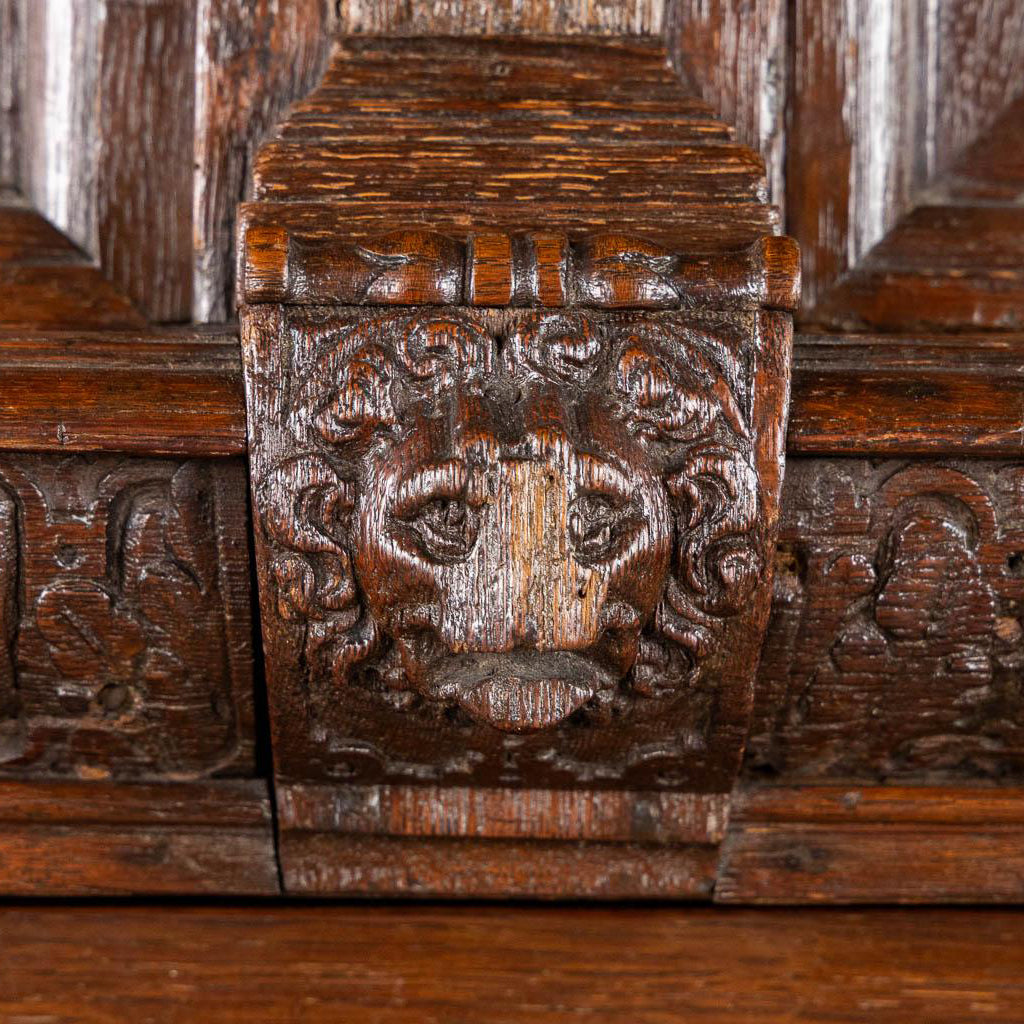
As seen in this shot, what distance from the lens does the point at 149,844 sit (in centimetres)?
66

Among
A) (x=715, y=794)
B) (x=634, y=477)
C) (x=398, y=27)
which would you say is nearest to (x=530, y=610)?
(x=634, y=477)

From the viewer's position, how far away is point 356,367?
0.54 m

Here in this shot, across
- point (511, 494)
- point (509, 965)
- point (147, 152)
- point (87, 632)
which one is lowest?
point (509, 965)

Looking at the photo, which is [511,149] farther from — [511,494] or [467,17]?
[511,494]

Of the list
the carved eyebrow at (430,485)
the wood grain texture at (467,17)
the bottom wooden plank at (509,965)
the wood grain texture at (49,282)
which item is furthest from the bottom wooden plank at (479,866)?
the wood grain texture at (467,17)

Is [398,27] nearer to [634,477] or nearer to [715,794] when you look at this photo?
[634,477]

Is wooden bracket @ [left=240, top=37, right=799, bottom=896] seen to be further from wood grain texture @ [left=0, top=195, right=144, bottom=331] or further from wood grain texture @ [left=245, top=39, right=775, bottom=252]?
wood grain texture @ [left=0, top=195, right=144, bottom=331]

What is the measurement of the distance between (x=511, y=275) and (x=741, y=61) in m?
0.28

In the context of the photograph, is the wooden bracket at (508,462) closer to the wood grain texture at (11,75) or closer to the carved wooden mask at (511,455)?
the carved wooden mask at (511,455)

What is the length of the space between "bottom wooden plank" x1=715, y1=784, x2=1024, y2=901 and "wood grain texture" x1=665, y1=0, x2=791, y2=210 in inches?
15.2

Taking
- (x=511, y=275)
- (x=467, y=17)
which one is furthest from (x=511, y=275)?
(x=467, y=17)

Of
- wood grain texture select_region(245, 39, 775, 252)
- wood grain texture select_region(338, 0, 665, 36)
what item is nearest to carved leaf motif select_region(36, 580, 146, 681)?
wood grain texture select_region(245, 39, 775, 252)

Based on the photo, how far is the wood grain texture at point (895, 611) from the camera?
59cm

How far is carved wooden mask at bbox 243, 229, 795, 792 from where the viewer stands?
1.71 ft
